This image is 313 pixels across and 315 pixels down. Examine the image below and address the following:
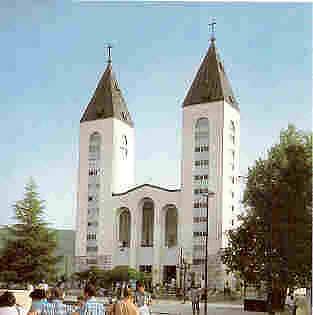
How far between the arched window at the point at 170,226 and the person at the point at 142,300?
2.03 ft

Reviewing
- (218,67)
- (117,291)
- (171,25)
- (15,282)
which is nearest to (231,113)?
(218,67)

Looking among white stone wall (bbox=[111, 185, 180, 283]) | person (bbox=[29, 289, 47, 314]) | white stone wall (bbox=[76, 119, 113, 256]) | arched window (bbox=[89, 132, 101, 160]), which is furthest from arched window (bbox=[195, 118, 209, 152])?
person (bbox=[29, 289, 47, 314])

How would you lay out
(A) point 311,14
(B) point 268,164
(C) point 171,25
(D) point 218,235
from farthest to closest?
(D) point 218,235
(B) point 268,164
(C) point 171,25
(A) point 311,14

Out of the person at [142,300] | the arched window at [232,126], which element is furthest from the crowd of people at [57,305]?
the arched window at [232,126]

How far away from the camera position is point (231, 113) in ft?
28.3

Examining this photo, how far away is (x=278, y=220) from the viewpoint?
333 inches

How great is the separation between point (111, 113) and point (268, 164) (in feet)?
6.52

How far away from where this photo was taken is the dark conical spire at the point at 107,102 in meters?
8.77

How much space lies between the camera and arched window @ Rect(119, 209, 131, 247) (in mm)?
9268

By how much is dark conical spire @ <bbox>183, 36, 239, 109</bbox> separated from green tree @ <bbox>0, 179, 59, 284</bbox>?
7.57ft

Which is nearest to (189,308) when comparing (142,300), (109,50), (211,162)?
(142,300)

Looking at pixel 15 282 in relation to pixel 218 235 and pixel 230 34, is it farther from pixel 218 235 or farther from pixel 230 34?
pixel 230 34

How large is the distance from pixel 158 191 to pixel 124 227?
765 mm

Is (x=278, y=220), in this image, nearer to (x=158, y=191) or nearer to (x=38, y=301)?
(x=158, y=191)
